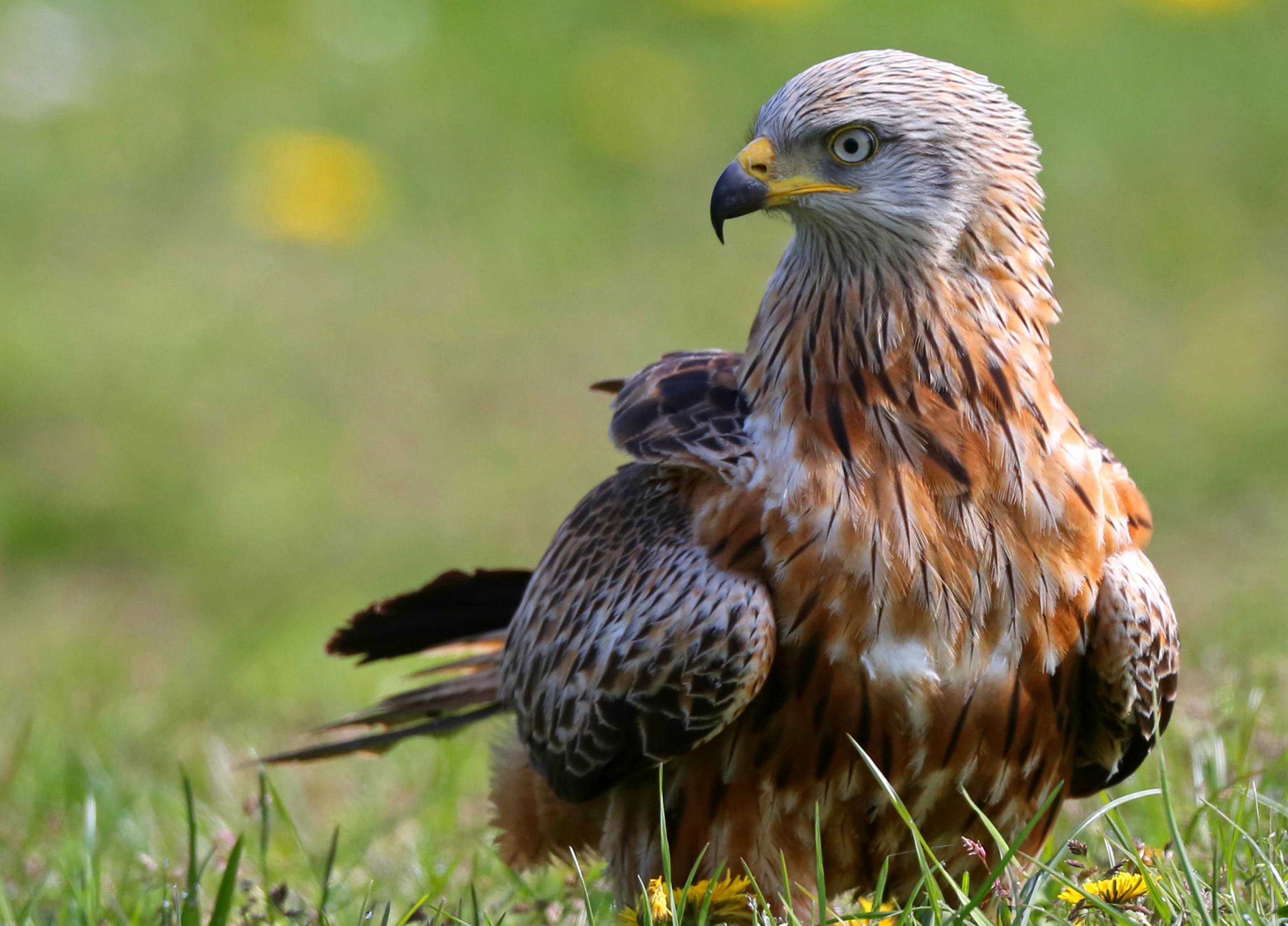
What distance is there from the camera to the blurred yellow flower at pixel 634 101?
11922 mm

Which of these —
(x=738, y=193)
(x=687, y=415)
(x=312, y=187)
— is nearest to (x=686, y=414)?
(x=687, y=415)

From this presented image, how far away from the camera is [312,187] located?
1181 centimetres

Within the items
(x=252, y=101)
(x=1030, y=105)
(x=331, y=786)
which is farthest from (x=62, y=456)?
(x=1030, y=105)

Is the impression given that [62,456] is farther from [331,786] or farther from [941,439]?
[941,439]

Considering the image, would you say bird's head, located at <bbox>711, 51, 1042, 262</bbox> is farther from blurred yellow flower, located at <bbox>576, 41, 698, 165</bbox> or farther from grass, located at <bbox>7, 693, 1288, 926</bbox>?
blurred yellow flower, located at <bbox>576, 41, 698, 165</bbox>

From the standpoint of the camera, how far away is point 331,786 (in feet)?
20.0

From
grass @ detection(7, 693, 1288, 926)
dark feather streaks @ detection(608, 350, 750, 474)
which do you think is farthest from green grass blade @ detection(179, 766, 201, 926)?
dark feather streaks @ detection(608, 350, 750, 474)

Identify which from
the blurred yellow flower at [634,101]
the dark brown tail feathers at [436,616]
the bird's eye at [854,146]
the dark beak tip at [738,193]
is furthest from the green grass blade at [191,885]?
the blurred yellow flower at [634,101]

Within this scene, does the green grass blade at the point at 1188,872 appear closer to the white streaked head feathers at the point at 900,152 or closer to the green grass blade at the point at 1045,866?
the green grass blade at the point at 1045,866

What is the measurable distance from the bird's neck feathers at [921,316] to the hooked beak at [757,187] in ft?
0.43

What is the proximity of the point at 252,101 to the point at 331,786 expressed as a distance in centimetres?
730

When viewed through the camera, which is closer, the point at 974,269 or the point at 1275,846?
the point at 1275,846

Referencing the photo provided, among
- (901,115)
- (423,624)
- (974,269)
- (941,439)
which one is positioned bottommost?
(423,624)

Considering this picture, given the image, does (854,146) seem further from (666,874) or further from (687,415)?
(666,874)
